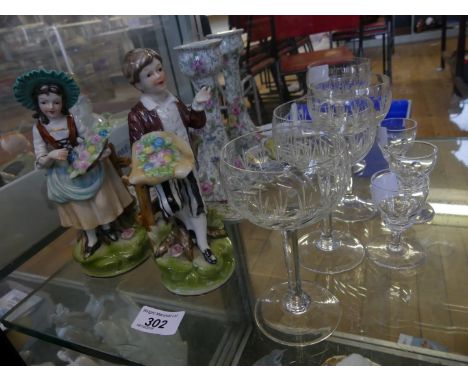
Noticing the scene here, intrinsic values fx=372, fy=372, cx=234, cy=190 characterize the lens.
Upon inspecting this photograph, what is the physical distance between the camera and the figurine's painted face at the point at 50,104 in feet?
1.71

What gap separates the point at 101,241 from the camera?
24.5 inches

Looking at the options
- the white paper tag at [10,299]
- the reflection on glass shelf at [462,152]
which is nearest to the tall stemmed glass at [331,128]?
the reflection on glass shelf at [462,152]

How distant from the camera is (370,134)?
1.86 ft

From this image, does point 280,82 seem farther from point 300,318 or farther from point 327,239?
point 300,318

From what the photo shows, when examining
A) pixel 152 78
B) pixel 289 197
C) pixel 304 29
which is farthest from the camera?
pixel 304 29

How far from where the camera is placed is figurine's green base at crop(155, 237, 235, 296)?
0.56 m

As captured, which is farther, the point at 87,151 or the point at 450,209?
the point at 450,209

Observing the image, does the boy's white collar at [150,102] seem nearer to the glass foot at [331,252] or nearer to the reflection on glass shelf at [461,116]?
the glass foot at [331,252]

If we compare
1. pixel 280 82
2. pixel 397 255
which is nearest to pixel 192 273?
pixel 397 255

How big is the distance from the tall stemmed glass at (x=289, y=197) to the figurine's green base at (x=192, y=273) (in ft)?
0.25

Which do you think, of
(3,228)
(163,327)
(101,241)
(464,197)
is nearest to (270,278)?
(163,327)

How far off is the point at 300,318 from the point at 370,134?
0.96ft

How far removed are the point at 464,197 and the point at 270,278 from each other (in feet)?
1.32

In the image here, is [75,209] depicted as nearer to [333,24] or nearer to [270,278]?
[270,278]
